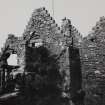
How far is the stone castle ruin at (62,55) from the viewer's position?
12117mm

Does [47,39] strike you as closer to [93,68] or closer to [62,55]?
[62,55]

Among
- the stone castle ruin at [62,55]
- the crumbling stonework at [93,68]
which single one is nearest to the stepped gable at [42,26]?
the stone castle ruin at [62,55]

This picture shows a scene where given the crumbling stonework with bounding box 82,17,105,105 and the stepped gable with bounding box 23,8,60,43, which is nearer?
the stepped gable with bounding box 23,8,60,43

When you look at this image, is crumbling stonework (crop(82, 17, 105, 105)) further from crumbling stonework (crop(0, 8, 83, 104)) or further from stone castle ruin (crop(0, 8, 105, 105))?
crumbling stonework (crop(0, 8, 83, 104))

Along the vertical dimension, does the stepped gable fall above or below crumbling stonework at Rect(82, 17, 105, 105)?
above

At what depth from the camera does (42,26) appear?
45.0 ft

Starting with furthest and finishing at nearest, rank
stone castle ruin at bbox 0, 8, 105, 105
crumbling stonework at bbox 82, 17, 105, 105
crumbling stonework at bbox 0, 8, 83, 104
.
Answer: crumbling stonework at bbox 82, 17, 105, 105
crumbling stonework at bbox 0, 8, 83, 104
stone castle ruin at bbox 0, 8, 105, 105

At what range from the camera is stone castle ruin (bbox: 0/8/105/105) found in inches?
477

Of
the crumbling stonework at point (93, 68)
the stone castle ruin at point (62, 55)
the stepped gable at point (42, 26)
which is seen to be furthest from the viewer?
the crumbling stonework at point (93, 68)

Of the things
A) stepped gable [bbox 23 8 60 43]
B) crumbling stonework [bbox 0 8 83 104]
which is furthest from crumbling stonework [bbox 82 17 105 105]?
stepped gable [bbox 23 8 60 43]

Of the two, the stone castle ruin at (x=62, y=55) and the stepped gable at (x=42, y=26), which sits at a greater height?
the stepped gable at (x=42, y=26)

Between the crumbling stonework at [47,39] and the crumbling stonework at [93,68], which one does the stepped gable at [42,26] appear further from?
the crumbling stonework at [93,68]

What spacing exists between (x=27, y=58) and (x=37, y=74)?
1.00 metres

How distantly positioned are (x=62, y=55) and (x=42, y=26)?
2361 millimetres
